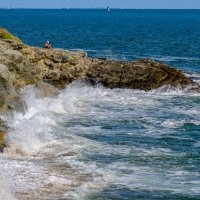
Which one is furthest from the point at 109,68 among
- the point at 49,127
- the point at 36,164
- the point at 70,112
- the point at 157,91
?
the point at 36,164

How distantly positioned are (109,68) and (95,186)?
80.2ft

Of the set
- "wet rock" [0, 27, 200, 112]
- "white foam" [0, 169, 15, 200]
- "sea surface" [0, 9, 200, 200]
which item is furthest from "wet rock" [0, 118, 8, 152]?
"wet rock" [0, 27, 200, 112]

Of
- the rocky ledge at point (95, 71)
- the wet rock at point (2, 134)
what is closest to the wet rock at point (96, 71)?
the rocky ledge at point (95, 71)

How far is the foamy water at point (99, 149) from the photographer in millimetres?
19516

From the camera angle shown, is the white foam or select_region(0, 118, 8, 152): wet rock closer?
the white foam

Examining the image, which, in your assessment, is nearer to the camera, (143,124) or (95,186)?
(95,186)

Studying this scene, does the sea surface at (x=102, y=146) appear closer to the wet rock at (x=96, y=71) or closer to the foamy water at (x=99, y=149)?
the foamy water at (x=99, y=149)

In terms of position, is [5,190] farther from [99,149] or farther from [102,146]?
[102,146]

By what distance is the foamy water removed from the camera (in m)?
19.5

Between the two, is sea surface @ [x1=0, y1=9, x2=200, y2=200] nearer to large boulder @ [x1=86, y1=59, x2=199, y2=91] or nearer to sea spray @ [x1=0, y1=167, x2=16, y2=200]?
sea spray @ [x1=0, y1=167, x2=16, y2=200]

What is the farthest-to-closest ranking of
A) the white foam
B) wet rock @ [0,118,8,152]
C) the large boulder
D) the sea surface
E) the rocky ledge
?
the large boulder < the rocky ledge < wet rock @ [0,118,8,152] < the sea surface < the white foam

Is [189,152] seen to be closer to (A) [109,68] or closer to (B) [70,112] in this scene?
(B) [70,112]

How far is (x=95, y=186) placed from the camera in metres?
19.6

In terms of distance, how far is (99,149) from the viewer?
25016mm
